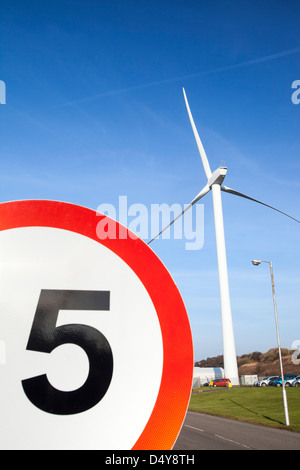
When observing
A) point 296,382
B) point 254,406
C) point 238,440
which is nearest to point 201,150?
point 254,406

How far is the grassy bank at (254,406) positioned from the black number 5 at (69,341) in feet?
73.4

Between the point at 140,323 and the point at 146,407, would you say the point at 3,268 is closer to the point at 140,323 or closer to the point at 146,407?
the point at 140,323

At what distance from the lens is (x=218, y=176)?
3488 centimetres

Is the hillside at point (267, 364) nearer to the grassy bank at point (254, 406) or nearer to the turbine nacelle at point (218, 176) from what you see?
the grassy bank at point (254, 406)

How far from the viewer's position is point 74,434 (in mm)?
1438

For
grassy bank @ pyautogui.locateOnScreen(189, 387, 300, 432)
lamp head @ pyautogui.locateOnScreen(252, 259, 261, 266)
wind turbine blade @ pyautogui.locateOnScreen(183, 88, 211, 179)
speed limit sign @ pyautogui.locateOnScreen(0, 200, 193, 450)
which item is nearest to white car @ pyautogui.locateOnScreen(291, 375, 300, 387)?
grassy bank @ pyautogui.locateOnScreen(189, 387, 300, 432)

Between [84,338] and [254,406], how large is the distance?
38.3 meters

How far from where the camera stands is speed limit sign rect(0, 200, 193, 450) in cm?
144

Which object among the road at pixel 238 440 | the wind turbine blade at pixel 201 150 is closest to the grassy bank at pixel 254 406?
the road at pixel 238 440

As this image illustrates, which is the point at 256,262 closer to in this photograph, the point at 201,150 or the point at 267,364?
the point at 201,150

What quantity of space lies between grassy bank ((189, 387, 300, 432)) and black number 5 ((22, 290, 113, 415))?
22.4 m

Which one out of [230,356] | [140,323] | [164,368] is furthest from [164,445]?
[230,356]

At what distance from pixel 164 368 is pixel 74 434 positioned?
39 cm

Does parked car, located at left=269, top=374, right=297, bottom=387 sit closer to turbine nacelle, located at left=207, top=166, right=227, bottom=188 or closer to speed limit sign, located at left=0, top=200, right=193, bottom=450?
turbine nacelle, located at left=207, top=166, right=227, bottom=188
